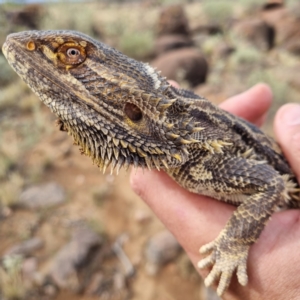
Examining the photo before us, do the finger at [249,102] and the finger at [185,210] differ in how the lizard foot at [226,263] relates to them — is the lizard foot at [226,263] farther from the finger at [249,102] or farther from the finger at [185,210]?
the finger at [249,102]

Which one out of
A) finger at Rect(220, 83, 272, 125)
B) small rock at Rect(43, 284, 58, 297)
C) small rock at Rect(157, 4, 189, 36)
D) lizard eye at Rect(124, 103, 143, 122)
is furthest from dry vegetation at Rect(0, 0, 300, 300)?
finger at Rect(220, 83, 272, 125)

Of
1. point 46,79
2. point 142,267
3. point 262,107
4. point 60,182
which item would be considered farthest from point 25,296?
point 262,107

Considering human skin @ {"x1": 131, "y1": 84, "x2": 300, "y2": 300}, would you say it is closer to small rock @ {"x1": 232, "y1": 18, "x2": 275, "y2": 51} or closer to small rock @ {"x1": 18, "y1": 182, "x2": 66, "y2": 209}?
small rock @ {"x1": 18, "y1": 182, "x2": 66, "y2": 209}

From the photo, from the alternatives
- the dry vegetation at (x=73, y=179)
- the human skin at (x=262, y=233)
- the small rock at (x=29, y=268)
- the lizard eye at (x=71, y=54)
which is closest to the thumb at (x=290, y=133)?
the human skin at (x=262, y=233)

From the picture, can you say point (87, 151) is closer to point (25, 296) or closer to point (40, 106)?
point (25, 296)

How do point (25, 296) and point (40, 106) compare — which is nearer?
point (25, 296)

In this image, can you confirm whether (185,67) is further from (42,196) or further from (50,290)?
(50,290)
